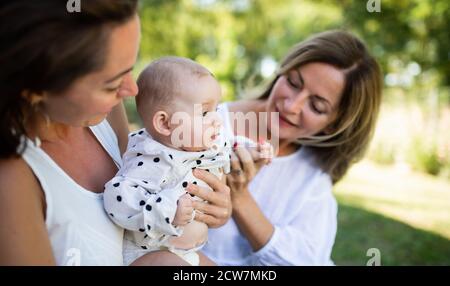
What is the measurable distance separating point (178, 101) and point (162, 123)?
0.32ft

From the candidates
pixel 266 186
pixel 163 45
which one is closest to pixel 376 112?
pixel 266 186

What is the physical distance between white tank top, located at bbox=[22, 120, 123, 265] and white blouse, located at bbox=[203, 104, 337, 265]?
44.6 inches

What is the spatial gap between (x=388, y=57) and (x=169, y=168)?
35.7 feet

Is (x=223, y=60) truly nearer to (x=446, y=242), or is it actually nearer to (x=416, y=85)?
(x=416, y=85)

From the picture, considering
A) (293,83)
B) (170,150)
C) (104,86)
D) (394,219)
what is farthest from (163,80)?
(394,219)

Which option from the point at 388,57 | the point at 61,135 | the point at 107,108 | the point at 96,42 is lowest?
the point at 388,57

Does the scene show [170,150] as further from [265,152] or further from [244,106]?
[244,106]

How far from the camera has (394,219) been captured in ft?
21.5

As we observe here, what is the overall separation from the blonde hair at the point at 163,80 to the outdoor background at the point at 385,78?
1.71m

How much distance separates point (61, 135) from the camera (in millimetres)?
1667

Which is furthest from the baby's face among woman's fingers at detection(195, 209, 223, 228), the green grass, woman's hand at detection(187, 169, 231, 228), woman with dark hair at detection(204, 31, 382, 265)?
the green grass

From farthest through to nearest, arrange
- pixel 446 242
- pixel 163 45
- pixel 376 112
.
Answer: pixel 163 45 → pixel 446 242 → pixel 376 112

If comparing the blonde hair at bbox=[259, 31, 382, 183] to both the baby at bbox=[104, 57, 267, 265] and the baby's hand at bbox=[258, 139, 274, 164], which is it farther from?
the baby at bbox=[104, 57, 267, 265]

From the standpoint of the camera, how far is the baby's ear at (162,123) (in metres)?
1.75
